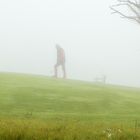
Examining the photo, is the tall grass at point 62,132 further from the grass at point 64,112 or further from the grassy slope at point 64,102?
the grassy slope at point 64,102

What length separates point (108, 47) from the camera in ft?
570

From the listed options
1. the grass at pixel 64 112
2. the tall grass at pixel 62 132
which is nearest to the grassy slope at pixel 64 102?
the grass at pixel 64 112

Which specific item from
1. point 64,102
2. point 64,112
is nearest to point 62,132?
point 64,112

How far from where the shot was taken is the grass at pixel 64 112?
48.9 ft

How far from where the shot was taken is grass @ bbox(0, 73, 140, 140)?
1491cm

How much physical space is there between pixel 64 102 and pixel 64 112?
2.44 metres

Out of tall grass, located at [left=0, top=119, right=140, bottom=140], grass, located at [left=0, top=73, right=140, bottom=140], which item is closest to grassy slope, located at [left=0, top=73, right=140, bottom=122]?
grass, located at [left=0, top=73, right=140, bottom=140]

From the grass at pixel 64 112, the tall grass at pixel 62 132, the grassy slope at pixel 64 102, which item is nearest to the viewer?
the tall grass at pixel 62 132

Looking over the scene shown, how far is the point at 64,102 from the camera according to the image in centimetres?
2502

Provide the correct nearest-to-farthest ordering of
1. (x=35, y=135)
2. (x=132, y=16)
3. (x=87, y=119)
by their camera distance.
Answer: (x=35, y=135)
(x=87, y=119)
(x=132, y=16)

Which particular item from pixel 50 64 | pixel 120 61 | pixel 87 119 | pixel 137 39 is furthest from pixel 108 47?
pixel 87 119

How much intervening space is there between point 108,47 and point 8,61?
64078mm

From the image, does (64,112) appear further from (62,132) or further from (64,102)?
(62,132)

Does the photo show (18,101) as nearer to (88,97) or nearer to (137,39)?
(88,97)
